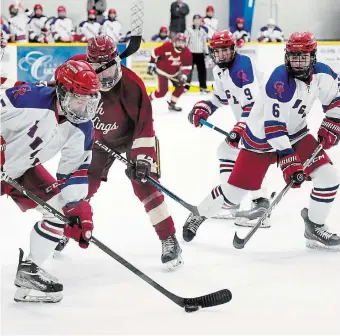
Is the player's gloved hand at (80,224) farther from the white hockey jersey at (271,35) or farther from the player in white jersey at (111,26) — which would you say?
the white hockey jersey at (271,35)

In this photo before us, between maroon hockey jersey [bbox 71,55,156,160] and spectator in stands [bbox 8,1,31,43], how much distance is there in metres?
8.38

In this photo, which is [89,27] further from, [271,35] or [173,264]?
[173,264]

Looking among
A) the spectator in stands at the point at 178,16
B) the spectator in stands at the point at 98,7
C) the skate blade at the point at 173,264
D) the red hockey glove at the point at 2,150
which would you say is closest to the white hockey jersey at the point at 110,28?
the spectator in stands at the point at 98,7

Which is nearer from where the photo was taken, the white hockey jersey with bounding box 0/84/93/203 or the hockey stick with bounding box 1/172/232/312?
the white hockey jersey with bounding box 0/84/93/203

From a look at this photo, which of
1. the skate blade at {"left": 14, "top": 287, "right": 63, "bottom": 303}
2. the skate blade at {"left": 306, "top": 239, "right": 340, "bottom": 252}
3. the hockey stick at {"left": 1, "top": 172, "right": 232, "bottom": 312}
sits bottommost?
the skate blade at {"left": 306, "top": 239, "right": 340, "bottom": 252}

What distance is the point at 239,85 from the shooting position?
3969 millimetres

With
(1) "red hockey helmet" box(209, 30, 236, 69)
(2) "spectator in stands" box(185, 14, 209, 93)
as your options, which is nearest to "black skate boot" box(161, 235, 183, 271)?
(1) "red hockey helmet" box(209, 30, 236, 69)

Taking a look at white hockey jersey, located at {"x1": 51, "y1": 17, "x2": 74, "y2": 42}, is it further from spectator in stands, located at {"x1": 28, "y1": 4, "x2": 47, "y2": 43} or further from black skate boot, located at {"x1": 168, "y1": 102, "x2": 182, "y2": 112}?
black skate boot, located at {"x1": 168, "y1": 102, "x2": 182, "y2": 112}

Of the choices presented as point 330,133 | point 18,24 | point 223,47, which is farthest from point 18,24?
point 330,133

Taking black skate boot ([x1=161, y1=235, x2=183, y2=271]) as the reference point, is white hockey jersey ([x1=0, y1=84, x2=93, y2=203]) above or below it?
above

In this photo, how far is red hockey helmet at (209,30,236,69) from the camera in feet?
12.8

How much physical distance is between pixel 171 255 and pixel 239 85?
119 cm

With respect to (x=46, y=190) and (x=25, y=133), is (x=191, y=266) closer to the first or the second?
(x=46, y=190)

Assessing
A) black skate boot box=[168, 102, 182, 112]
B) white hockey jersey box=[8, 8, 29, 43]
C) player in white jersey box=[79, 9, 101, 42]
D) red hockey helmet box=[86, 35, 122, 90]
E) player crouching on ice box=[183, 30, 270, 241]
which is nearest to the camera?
red hockey helmet box=[86, 35, 122, 90]
